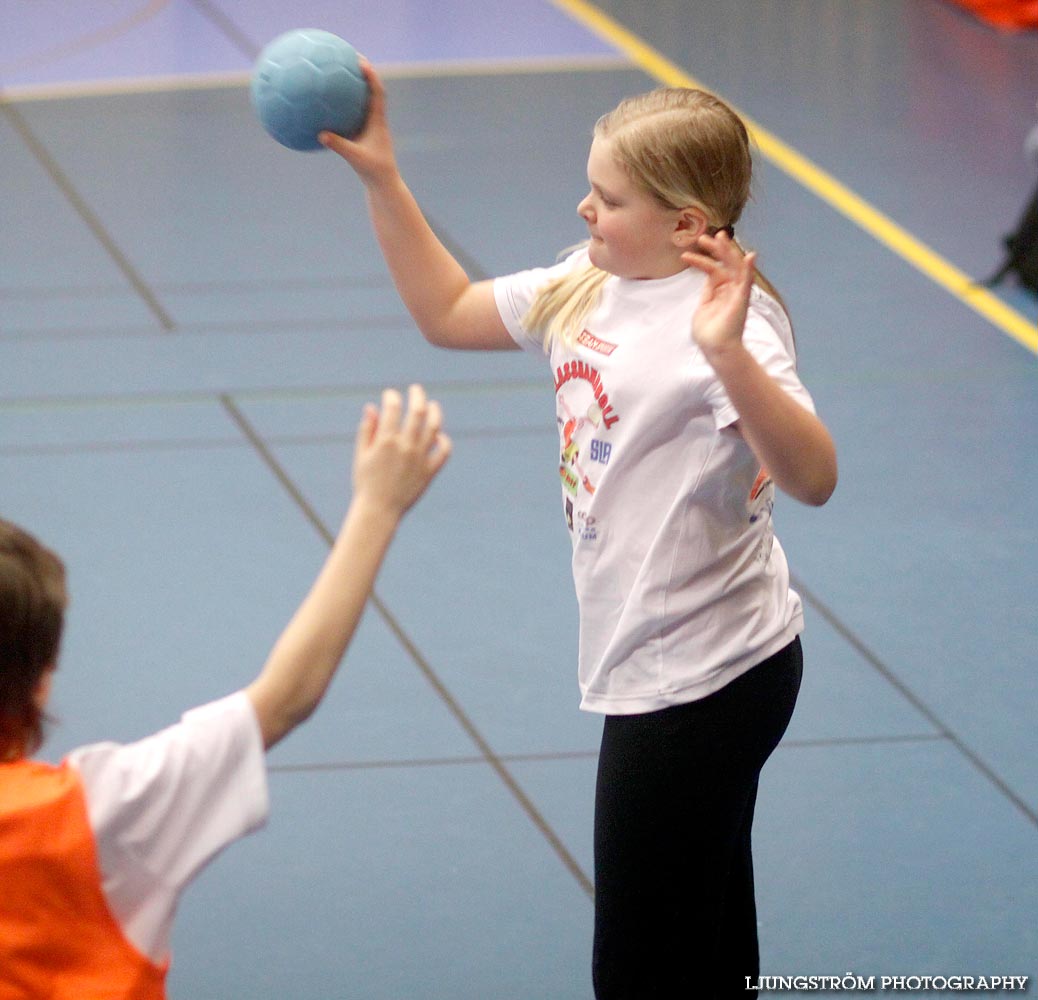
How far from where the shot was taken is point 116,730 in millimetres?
3922

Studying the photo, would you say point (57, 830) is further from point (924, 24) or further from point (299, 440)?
point (924, 24)

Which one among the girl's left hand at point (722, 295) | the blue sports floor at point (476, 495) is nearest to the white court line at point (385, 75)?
the blue sports floor at point (476, 495)

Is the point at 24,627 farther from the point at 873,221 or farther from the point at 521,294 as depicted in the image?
the point at 873,221

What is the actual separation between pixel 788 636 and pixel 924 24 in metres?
8.95

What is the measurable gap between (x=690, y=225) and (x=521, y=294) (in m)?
0.36

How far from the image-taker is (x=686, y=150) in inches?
91.5

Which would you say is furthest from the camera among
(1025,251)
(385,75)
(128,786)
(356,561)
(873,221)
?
(385,75)

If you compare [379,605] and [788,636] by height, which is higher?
[788,636]

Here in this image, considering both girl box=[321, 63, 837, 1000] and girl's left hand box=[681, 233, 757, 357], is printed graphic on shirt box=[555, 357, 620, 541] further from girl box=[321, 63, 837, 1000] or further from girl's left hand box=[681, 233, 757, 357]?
girl's left hand box=[681, 233, 757, 357]

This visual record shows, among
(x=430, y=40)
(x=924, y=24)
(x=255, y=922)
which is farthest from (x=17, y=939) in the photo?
(x=924, y=24)

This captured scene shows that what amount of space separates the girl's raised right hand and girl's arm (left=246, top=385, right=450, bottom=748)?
79cm

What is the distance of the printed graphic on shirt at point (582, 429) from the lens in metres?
2.38

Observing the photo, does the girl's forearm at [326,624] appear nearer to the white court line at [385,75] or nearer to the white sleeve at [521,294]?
the white sleeve at [521,294]

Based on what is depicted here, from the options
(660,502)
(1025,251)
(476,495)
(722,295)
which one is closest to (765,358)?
(722,295)
